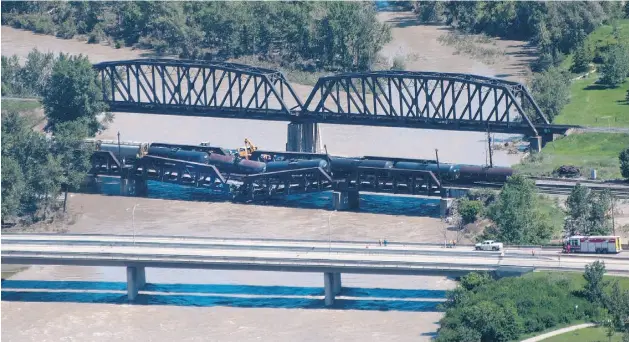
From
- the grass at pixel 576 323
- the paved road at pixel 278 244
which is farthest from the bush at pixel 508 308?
the paved road at pixel 278 244

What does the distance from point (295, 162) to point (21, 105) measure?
37.4 m

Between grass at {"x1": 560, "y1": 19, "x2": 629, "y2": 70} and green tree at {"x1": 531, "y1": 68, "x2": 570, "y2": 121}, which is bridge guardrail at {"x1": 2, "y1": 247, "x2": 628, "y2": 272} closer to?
green tree at {"x1": 531, "y1": 68, "x2": 570, "y2": 121}

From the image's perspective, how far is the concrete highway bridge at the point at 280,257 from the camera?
95312 mm

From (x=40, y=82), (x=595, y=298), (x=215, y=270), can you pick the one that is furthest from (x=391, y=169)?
(x=40, y=82)

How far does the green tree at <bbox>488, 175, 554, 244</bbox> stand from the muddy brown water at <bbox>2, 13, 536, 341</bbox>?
208 inches

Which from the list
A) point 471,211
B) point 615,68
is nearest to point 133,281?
point 471,211

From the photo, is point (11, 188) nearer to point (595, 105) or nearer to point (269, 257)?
point (269, 257)

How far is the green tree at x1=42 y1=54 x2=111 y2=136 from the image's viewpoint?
439ft

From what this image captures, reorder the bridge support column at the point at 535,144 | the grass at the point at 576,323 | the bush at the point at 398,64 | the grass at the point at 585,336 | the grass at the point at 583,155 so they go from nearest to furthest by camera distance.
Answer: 1. the grass at the point at 585,336
2. the grass at the point at 576,323
3. the grass at the point at 583,155
4. the bridge support column at the point at 535,144
5. the bush at the point at 398,64

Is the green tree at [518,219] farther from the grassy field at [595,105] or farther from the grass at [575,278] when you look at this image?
the grassy field at [595,105]

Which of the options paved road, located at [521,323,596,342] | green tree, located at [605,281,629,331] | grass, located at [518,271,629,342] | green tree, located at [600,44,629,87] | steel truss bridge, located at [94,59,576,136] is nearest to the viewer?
grass, located at [518,271,629,342]

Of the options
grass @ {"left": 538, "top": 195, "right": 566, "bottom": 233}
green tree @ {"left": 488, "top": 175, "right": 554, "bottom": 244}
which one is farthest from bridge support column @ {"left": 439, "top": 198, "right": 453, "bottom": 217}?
green tree @ {"left": 488, "top": 175, "right": 554, "bottom": 244}

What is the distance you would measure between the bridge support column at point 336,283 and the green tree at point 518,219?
10.0m

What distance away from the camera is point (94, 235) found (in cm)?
10400
